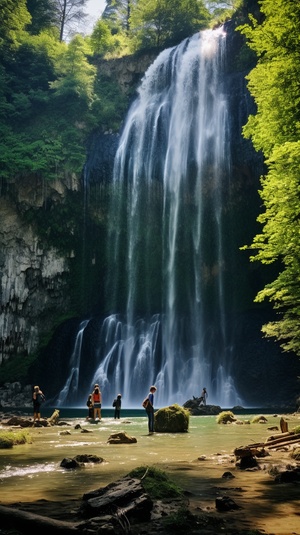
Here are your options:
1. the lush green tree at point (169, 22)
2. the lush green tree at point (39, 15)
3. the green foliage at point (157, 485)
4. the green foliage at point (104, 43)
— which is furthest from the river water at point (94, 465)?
the lush green tree at point (39, 15)

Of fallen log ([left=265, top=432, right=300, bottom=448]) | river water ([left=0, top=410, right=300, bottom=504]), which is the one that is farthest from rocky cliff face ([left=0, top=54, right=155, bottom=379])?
fallen log ([left=265, top=432, right=300, bottom=448])

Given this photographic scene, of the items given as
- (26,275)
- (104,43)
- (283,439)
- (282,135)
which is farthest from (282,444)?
(104,43)

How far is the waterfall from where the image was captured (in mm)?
34375

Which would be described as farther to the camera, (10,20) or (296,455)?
(10,20)

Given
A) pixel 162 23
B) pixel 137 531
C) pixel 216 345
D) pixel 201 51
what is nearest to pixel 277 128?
pixel 137 531

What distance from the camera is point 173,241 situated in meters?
38.8

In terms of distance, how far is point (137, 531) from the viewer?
12.4ft

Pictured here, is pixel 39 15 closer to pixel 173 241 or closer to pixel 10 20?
pixel 10 20

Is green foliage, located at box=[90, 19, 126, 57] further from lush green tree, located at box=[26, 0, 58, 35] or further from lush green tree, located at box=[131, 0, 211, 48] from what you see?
lush green tree, located at box=[26, 0, 58, 35]

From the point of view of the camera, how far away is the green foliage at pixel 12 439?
1027 centimetres

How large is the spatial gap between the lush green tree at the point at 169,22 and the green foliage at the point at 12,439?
150ft

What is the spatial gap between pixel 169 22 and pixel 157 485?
51.6 m

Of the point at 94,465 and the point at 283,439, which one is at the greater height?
the point at 283,439

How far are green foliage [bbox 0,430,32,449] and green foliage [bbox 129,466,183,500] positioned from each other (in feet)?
19.4
